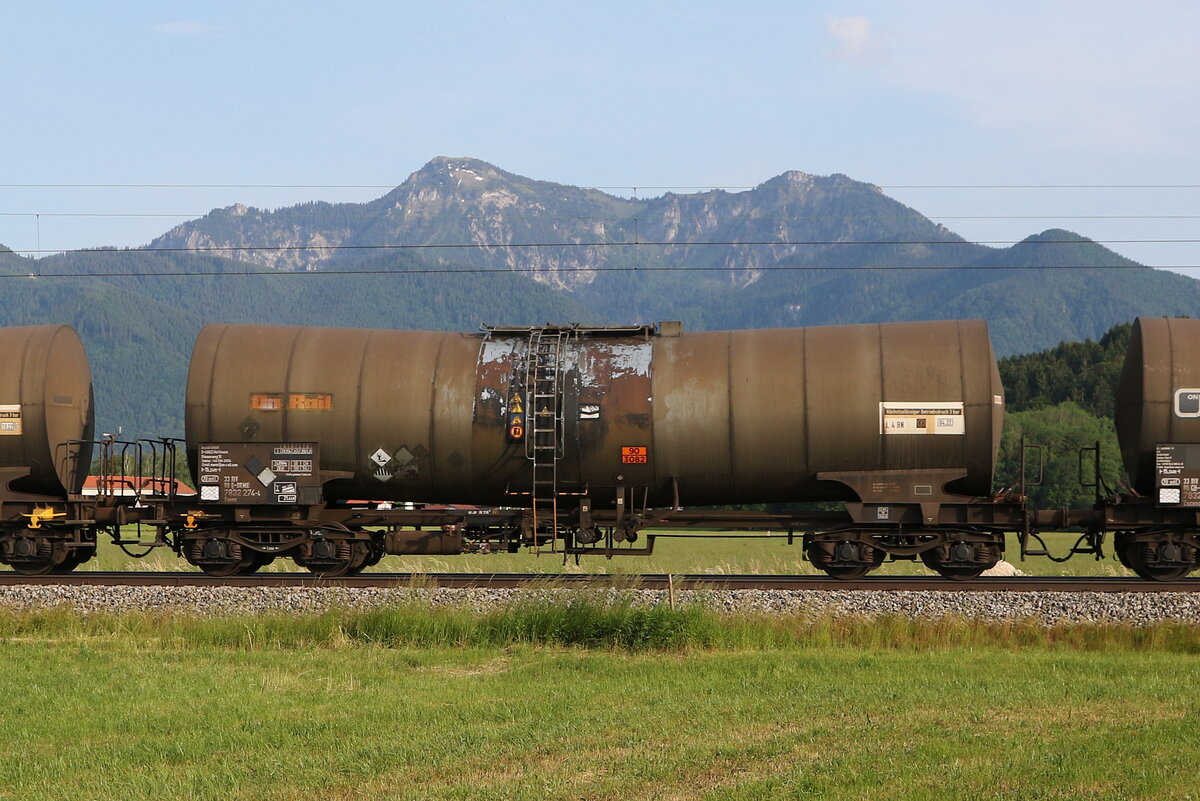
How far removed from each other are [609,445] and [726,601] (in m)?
3.69

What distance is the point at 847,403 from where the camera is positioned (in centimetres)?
1917

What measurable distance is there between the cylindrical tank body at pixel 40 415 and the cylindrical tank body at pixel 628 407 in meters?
2.49

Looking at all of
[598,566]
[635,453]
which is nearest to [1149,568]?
[635,453]

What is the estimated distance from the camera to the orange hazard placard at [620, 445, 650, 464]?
19547mm

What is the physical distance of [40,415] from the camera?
20844 millimetres

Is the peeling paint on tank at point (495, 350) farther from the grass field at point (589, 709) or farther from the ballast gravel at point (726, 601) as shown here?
the grass field at point (589, 709)

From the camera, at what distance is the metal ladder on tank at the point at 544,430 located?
1955 cm

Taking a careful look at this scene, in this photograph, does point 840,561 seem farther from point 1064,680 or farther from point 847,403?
point 1064,680

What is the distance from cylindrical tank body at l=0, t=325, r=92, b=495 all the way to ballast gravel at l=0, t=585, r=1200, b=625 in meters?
3.36

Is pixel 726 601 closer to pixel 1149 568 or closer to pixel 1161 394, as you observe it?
pixel 1149 568

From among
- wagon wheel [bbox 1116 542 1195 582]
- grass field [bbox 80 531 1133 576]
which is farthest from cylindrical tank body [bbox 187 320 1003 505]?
Answer: grass field [bbox 80 531 1133 576]

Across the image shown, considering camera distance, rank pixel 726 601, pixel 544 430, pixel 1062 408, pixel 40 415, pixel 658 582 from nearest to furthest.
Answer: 1. pixel 726 601
2. pixel 658 582
3. pixel 544 430
4. pixel 40 415
5. pixel 1062 408

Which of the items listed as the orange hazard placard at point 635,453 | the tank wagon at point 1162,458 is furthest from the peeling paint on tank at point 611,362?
the tank wagon at point 1162,458

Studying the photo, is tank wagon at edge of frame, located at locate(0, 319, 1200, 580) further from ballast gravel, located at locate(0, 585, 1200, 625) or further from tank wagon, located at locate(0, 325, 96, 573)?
ballast gravel, located at locate(0, 585, 1200, 625)
